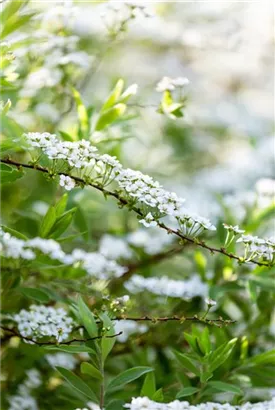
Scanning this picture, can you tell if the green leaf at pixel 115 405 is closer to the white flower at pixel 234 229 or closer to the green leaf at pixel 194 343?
the green leaf at pixel 194 343

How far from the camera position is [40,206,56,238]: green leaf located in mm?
812

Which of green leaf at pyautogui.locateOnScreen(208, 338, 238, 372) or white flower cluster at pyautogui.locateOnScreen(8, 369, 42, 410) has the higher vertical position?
green leaf at pyautogui.locateOnScreen(208, 338, 238, 372)

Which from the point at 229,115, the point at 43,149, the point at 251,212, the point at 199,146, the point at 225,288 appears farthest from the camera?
the point at 229,115

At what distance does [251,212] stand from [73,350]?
48 cm

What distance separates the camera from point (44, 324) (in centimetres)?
77

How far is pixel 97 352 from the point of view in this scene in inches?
28.9

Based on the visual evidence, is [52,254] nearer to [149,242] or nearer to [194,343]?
[194,343]

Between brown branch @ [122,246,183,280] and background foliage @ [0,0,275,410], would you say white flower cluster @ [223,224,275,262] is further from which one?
brown branch @ [122,246,183,280]

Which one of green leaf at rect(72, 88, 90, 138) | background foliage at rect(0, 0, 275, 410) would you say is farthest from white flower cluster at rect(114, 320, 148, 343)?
green leaf at rect(72, 88, 90, 138)

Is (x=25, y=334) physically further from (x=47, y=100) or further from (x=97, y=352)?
(x=47, y=100)

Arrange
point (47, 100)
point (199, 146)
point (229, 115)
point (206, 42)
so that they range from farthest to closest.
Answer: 1. point (229, 115)
2. point (199, 146)
3. point (206, 42)
4. point (47, 100)

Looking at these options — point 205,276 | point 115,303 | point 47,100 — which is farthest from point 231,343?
point 47,100

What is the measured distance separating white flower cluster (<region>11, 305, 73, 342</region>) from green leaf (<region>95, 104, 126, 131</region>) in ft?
0.87

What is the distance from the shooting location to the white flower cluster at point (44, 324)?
2.44ft
